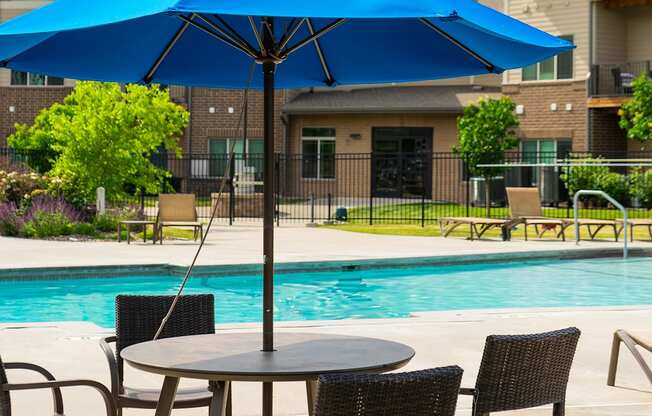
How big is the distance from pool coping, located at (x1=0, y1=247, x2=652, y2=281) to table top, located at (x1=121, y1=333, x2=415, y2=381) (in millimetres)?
9965

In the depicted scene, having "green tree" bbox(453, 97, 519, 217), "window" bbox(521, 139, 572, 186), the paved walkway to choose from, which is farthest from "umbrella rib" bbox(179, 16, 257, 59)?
"window" bbox(521, 139, 572, 186)

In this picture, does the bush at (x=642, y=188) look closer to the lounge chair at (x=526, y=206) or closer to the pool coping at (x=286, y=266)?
the lounge chair at (x=526, y=206)

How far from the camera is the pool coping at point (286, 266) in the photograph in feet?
48.9

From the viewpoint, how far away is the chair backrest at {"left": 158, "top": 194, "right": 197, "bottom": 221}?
2070 centimetres

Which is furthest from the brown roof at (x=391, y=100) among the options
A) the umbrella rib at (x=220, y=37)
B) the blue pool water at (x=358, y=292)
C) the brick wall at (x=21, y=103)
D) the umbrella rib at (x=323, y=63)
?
the umbrella rib at (x=220, y=37)

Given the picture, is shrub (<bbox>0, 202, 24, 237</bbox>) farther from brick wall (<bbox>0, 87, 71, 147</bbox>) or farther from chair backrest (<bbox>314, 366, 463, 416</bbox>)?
brick wall (<bbox>0, 87, 71, 147</bbox>)

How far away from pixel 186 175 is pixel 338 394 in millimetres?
34719

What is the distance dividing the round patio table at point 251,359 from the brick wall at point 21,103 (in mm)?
35295

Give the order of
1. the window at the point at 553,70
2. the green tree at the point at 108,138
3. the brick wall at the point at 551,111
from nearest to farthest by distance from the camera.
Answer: the green tree at the point at 108,138 → the brick wall at the point at 551,111 → the window at the point at 553,70

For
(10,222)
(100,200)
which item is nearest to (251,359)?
(10,222)

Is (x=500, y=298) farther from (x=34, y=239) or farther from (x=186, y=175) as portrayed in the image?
(x=186, y=175)

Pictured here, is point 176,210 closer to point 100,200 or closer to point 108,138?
point 100,200

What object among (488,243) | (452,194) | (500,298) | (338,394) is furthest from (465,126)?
(338,394)

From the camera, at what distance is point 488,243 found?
20594mm
